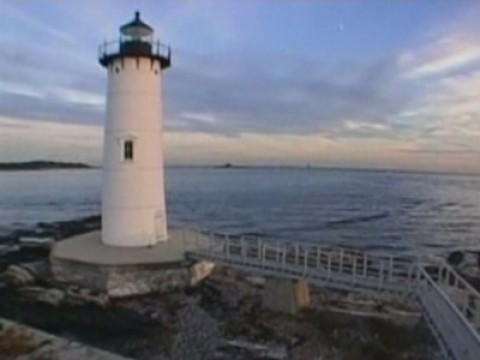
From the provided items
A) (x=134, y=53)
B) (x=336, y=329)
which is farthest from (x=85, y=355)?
(x=134, y=53)

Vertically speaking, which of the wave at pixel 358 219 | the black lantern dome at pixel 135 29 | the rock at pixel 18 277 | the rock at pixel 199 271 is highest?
the black lantern dome at pixel 135 29

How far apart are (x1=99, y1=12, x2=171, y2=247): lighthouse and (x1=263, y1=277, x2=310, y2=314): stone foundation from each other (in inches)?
198

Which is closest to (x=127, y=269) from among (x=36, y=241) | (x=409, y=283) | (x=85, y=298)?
(x=85, y=298)

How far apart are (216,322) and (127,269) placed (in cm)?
310

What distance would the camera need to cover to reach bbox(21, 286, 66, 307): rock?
1380cm

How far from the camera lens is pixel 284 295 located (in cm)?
1349

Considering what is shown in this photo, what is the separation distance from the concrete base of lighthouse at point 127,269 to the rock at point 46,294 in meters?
0.66

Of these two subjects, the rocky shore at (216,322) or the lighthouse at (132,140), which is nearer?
the rocky shore at (216,322)

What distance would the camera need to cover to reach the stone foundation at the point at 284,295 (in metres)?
13.4

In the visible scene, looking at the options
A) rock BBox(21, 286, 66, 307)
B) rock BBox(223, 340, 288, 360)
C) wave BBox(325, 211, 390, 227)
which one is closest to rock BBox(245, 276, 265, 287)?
rock BBox(223, 340, 288, 360)

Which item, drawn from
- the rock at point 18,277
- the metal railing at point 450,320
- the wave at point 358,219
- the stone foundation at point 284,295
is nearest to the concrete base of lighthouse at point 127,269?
the rock at point 18,277

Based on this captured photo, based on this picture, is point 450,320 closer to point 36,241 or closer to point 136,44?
point 136,44

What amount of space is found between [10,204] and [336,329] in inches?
1938

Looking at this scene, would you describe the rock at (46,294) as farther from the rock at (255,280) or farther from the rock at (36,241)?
the rock at (36,241)
